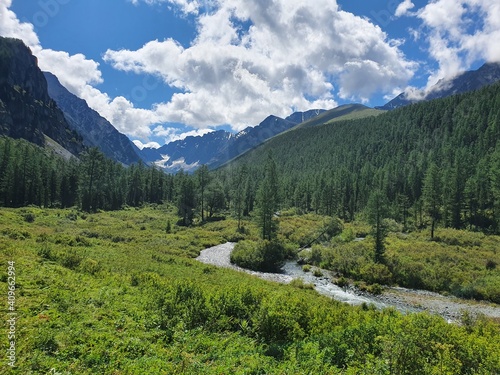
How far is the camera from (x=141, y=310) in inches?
571

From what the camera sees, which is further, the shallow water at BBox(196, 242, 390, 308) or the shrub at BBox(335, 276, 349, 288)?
the shrub at BBox(335, 276, 349, 288)

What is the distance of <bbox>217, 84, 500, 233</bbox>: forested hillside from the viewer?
82.2 metres

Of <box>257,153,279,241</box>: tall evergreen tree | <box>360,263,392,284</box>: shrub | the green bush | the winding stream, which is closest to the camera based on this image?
the winding stream

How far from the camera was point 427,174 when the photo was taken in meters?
80.8

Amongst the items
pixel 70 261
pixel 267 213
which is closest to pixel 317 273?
pixel 267 213

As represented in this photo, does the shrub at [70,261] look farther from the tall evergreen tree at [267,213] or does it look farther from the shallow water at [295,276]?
the tall evergreen tree at [267,213]

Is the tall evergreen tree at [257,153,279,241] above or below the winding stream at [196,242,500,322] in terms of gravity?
above

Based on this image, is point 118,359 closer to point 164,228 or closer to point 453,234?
point 164,228

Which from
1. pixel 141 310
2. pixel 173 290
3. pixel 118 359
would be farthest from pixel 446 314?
pixel 118 359

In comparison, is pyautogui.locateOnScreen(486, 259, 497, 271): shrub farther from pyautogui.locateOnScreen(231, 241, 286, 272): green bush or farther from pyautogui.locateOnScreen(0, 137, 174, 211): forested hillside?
pyautogui.locateOnScreen(0, 137, 174, 211): forested hillside

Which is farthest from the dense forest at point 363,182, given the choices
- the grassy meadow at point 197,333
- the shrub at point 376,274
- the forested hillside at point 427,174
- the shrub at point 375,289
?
the grassy meadow at point 197,333

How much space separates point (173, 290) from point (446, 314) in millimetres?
26856

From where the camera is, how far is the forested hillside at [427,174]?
8225 centimetres

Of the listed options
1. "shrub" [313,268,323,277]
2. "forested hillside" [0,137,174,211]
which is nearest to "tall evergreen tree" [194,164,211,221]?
"forested hillside" [0,137,174,211]
